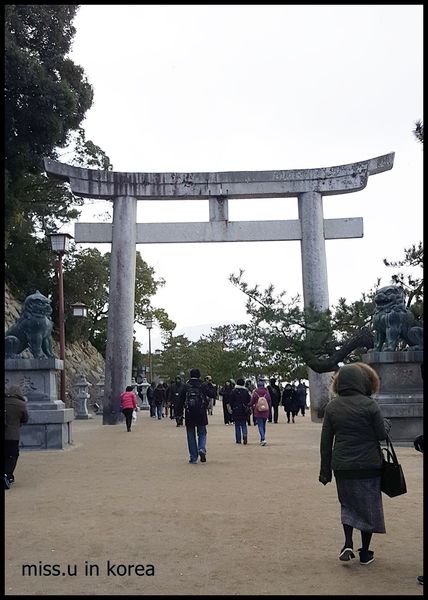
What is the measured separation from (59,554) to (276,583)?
1.80m

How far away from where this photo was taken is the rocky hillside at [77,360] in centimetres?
2927

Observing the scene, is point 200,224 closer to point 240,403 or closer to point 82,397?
point 82,397

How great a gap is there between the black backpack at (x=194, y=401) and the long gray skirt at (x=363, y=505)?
5.86 meters

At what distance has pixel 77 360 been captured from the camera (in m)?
33.6

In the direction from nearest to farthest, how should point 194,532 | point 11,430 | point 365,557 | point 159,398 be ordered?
point 365,557 < point 194,532 < point 11,430 < point 159,398

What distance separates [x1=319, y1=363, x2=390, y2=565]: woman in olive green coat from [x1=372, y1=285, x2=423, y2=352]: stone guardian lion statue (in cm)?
874

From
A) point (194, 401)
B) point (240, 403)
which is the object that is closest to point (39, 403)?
point (194, 401)

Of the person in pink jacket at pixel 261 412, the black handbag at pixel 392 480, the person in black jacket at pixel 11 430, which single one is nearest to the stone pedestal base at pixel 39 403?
the person in pink jacket at pixel 261 412

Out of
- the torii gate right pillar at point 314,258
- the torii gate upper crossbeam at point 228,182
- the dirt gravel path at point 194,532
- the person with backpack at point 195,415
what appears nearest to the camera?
the dirt gravel path at point 194,532

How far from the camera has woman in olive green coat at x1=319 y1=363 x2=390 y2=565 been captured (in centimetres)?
488

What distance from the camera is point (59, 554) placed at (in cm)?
522

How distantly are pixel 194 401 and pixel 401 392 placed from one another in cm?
498

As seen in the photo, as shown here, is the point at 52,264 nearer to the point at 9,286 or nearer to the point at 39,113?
the point at 9,286

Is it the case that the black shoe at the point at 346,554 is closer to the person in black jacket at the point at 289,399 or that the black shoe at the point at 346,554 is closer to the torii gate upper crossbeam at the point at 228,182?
the person in black jacket at the point at 289,399
